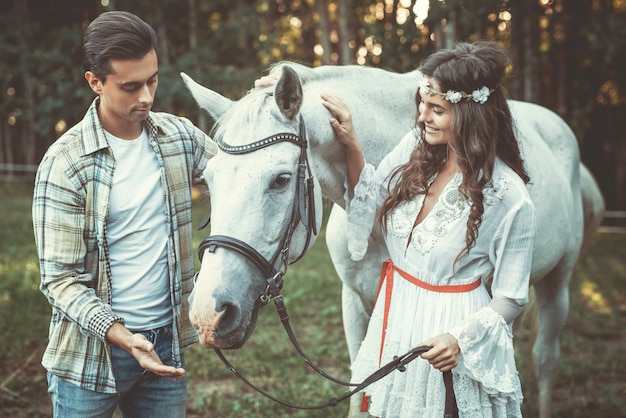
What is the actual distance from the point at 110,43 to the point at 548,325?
317 cm

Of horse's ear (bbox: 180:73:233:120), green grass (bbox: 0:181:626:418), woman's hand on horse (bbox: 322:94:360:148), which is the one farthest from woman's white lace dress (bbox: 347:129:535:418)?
green grass (bbox: 0:181:626:418)

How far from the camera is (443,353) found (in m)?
1.83

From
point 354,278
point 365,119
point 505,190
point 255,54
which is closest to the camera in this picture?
point 505,190

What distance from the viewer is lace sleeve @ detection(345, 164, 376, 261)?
231 centimetres

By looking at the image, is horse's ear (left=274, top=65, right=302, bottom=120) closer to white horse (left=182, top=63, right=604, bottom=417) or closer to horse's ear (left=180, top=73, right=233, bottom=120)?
white horse (left=182, top=63, right=604, bottom=417)

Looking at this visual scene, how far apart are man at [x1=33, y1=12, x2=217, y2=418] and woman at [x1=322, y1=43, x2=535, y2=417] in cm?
73

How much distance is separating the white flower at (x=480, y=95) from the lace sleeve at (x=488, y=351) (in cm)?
66

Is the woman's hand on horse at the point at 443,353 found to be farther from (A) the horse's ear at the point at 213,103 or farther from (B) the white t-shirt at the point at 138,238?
(A) the horse's ear at the point at 213,103

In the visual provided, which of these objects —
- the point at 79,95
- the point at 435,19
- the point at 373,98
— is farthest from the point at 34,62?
the point at 373,98

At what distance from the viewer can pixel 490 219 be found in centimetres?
195

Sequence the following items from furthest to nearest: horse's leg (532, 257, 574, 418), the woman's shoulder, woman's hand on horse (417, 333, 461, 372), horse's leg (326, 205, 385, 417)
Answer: horse's leg (532, 257, 574, 418) → horse's leg (326, 205, 385, 417) → the woman's shoulder → woman's hand on horse (417, 333, 461, 372)

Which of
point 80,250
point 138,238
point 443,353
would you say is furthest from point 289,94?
point 443,353

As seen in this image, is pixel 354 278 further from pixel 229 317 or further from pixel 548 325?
pixel 548 325

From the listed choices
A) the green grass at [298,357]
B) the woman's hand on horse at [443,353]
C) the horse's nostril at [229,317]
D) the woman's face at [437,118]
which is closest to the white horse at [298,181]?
the horse's nostril at [229,317]
